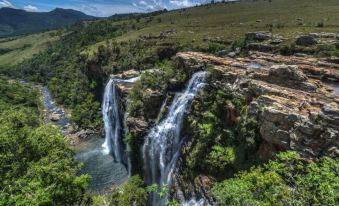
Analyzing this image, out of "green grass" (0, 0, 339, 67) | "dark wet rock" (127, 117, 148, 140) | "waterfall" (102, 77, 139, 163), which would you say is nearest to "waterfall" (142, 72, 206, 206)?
"dark wet rock" (127, 117, 148, 140)

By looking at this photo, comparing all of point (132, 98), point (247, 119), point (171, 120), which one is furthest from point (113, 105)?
point (247, 119)

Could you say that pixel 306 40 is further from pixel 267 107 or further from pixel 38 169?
pixel 38 169

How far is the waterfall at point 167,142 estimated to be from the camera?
158ft

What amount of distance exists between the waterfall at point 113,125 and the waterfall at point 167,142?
1819 cm

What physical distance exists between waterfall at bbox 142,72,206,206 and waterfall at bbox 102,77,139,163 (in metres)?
18.2

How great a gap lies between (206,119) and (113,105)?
3723 cm

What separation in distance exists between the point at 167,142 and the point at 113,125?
97.8 feet

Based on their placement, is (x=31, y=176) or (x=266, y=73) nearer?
(x=31, y=176)

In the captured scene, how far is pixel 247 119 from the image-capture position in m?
37.0

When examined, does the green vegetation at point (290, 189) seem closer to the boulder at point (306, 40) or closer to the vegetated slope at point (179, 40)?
the boulder at point (306, 40)

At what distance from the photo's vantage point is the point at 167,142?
1938 inches

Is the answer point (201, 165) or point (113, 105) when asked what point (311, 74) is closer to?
point (201, 165)

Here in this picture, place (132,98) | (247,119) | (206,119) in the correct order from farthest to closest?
(132,98) < (206,119) < (247,119)

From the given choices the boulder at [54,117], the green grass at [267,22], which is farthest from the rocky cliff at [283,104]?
the boulder at [54,117]
